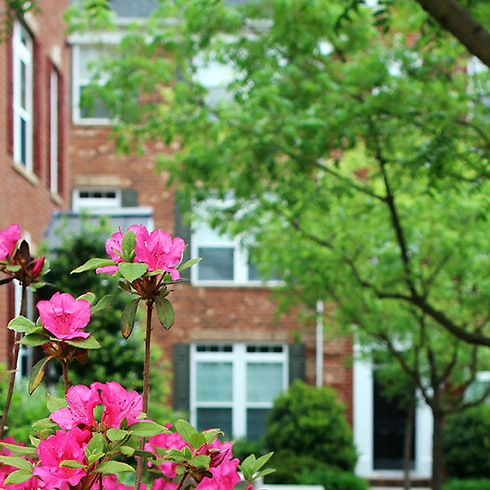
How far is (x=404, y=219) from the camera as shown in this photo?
41.2 feet

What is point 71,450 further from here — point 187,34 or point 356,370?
point 356,370

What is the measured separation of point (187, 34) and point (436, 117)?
167 inches

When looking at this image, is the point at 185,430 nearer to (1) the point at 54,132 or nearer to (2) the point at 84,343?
(2) the point at 84,343

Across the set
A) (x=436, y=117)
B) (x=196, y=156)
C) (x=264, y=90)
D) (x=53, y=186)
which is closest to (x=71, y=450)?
(x=436, y=117)

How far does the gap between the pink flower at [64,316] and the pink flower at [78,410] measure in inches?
8.7

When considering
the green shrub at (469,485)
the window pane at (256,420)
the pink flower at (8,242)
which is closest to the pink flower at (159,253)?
the pink flower at (8,242)

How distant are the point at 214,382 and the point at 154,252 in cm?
1720

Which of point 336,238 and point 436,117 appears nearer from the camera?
point 436,117

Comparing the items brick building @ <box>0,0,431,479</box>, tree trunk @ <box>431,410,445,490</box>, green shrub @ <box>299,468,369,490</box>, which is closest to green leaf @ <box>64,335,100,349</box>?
tree trunk @ <box>431,410,445,490</box>

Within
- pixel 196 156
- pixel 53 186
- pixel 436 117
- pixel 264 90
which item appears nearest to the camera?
pixel 436 117

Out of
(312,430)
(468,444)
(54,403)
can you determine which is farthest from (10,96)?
(468,444)

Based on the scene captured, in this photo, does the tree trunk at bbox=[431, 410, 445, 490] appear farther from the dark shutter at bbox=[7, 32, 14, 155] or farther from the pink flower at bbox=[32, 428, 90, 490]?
the pink flower at bbox=[32, 428, 90, 490]

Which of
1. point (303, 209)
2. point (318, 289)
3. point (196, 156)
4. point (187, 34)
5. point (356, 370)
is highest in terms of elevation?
point (187, 34)

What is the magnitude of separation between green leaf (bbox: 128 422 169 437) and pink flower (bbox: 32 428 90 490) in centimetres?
11
